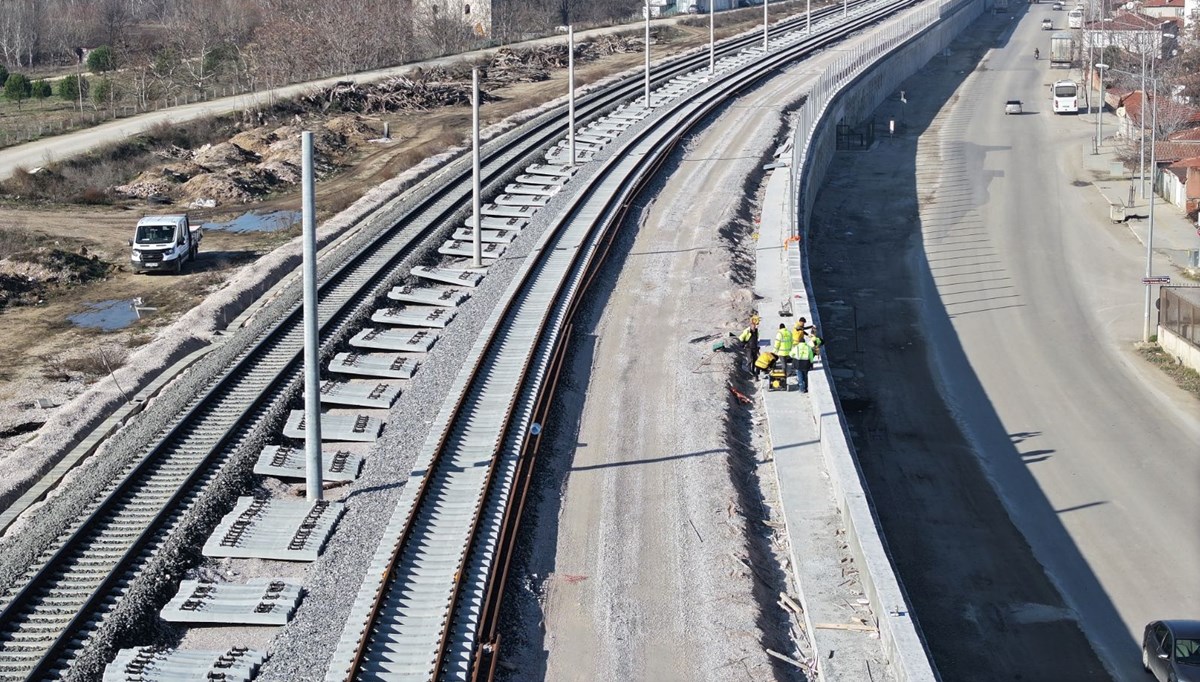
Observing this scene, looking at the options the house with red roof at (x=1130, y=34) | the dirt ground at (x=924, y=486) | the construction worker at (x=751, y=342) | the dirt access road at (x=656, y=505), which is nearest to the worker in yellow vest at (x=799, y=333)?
the construction worker at (x=751, y=342)

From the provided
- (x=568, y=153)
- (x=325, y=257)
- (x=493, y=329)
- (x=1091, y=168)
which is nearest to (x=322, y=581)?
(x=493, y=329)

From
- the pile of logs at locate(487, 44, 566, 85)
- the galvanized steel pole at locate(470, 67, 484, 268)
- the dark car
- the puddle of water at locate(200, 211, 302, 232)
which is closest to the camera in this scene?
the dark car

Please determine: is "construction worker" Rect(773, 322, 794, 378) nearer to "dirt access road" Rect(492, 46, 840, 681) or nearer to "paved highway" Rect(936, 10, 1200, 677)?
"dirt access road" Rect(492, 46, 840, 681)

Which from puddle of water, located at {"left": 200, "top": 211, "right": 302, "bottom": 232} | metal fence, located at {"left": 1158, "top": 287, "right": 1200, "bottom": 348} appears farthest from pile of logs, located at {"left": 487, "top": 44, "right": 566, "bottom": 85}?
metal fence, located at {"left": 1158, "top": 287, "right": 1200, "bottom": 348}

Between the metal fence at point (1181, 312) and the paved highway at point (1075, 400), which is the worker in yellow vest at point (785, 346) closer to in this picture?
the paved highway at point (1075, 400)

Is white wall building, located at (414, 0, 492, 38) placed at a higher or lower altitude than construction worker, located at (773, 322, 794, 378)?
higher

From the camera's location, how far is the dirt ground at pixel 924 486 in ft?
60.2

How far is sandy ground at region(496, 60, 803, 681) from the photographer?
47.3 ft

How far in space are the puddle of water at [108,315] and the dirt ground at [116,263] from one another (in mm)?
261

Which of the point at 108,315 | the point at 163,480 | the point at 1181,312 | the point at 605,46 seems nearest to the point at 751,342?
the point at 163,480

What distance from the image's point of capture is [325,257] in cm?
3136

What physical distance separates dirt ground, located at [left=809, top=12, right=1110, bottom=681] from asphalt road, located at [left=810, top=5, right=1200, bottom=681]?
0.05 meters

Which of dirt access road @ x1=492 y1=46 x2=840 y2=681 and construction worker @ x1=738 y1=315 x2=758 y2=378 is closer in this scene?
dirt access road @ x1=492 y1=46 x2=840 y2=681

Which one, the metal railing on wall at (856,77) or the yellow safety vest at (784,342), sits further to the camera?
the metal railing on wall at (856,77)
